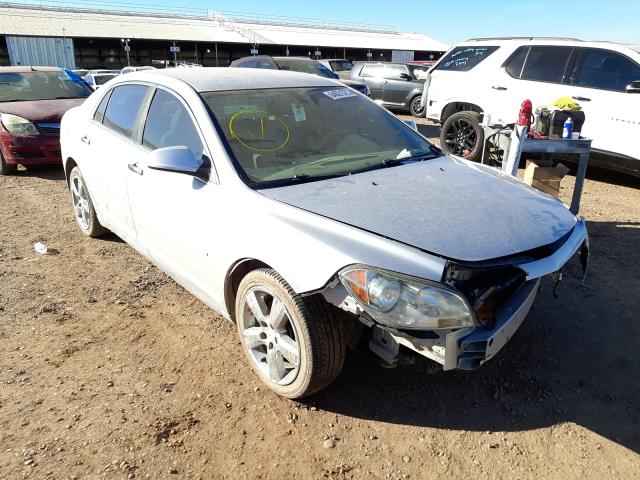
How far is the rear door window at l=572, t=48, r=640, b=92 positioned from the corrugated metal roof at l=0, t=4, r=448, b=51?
38.3 meters

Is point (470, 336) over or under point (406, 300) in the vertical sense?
under

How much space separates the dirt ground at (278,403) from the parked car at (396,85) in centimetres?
1127

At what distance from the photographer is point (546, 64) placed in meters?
7.38

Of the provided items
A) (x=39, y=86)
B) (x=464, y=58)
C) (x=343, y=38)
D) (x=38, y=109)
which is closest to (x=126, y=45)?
(x=343, y=38)

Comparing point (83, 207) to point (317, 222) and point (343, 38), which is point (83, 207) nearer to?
point (317, 222)

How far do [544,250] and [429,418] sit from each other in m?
1.04

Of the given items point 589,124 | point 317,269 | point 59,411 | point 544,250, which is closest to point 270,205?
point 317,269

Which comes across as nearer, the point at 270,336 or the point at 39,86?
the point at 270,336

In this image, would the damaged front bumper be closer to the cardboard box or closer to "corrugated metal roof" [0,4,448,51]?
the cardboard box

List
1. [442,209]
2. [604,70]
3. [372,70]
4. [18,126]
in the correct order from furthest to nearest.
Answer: [372,70]
[18,126]
[604,70]
[442,209]

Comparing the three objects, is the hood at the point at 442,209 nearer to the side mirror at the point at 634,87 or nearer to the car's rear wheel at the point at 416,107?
the side mirror at the point at 634,87

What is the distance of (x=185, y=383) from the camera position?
2.86 m

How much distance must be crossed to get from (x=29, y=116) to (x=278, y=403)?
6.59 metres

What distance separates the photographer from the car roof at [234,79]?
3343 millimetres
